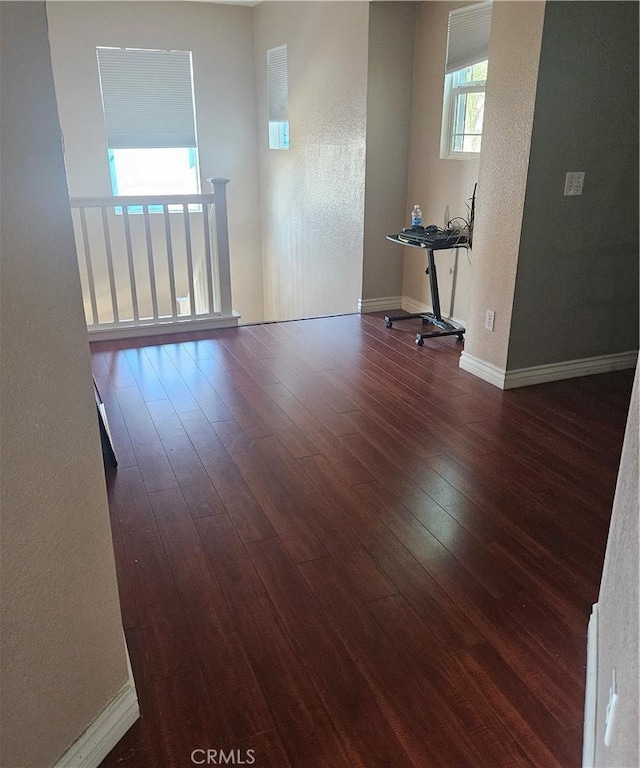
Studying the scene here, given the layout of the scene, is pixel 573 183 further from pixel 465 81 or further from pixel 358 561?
pixel 358 561

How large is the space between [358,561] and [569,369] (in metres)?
2.26

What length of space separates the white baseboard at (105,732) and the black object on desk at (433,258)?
3.26m

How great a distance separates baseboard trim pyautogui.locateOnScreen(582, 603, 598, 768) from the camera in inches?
54.7

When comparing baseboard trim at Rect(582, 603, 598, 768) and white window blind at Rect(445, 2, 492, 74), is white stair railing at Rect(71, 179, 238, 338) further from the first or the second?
baseboard trim at Rect(582, 603, 598, 768)

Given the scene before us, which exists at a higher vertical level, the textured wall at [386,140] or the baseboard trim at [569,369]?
the textured wall at [386,140]

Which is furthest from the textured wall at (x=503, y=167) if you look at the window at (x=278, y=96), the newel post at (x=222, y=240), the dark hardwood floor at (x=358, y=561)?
the window at (x=278, y=96)

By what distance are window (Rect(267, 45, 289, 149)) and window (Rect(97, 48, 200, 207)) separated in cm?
93

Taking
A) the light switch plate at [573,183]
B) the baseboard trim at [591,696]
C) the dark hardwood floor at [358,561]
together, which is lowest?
the dark hardwood floor at [358,561]

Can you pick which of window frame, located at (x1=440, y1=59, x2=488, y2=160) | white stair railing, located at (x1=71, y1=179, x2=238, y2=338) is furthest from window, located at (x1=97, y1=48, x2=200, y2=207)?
window frame, located at (x1=440, y1=59, x2=488, y2=160)

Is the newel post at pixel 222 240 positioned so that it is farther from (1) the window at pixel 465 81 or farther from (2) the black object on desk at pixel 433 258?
(1) the window at pixel 465 81

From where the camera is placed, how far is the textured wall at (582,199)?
3.05 metres

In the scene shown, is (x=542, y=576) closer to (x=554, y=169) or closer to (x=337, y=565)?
(x=337, y=565)

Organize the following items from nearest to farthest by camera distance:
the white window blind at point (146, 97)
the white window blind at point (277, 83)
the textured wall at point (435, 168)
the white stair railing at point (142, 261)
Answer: the textured wall at point (435, 168)
the white stair railing at point (142, 261)
the white window blind at point (277, 83)
the white window blind at point (146, 97)

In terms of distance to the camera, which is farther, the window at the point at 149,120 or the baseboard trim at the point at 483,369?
the window at the point at 149,120
